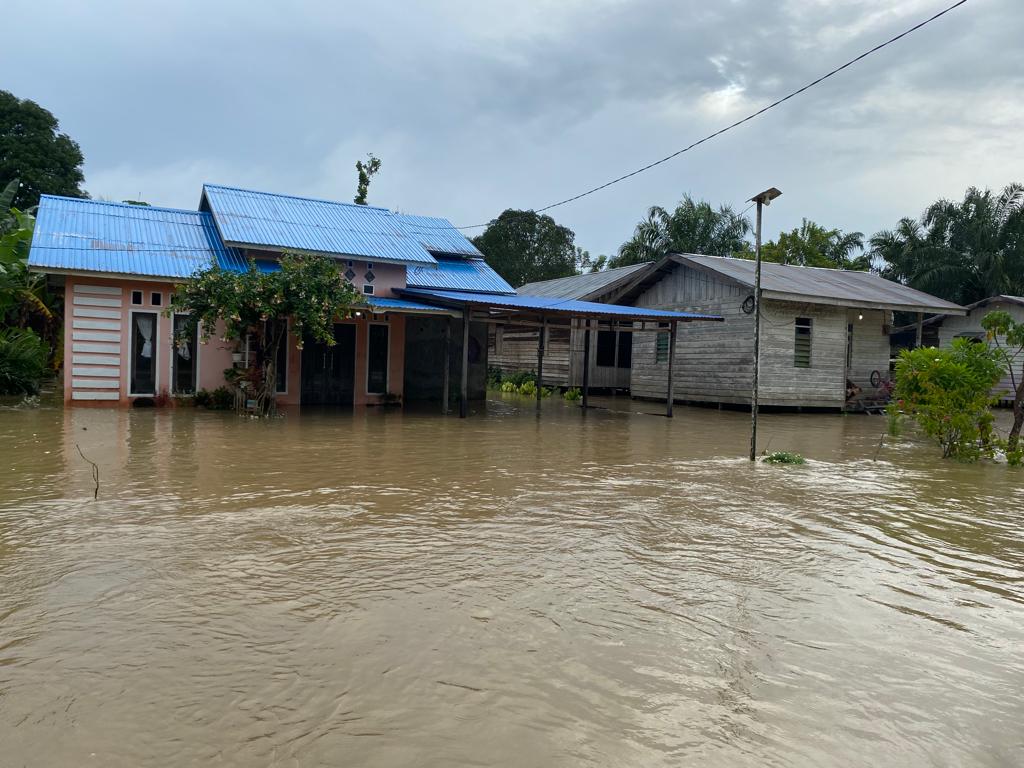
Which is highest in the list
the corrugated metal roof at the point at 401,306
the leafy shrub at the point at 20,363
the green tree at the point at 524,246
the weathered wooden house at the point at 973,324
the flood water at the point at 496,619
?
the green tree at the point at 524,246

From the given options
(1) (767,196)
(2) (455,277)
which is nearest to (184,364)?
(2) (455,277)

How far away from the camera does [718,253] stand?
36594mm

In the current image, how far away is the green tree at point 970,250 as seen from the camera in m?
32.3

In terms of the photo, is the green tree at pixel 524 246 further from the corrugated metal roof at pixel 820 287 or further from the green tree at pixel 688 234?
the corrugated metal roof at pixel 820 287

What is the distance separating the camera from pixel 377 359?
60.2 feet

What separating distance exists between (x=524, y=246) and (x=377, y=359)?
1030 inches

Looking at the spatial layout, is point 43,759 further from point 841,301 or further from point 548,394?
point 548,394

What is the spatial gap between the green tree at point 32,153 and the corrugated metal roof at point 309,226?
64.5 feet

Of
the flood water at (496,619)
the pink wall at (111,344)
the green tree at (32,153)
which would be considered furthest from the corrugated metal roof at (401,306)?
the green tree at (32,153)

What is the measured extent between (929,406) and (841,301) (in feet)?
26.1

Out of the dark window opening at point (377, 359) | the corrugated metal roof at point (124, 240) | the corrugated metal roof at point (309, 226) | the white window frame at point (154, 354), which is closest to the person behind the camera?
the corrugated metal roof at point (124, 240)

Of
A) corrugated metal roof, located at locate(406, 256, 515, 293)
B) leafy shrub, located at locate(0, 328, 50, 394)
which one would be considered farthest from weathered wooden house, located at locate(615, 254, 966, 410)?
leafy shrub, located at locate(0, 328, 50, 394)

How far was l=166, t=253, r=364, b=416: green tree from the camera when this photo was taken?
1362cm

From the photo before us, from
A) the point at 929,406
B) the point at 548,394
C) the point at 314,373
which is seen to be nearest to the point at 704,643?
the point at 929,406
